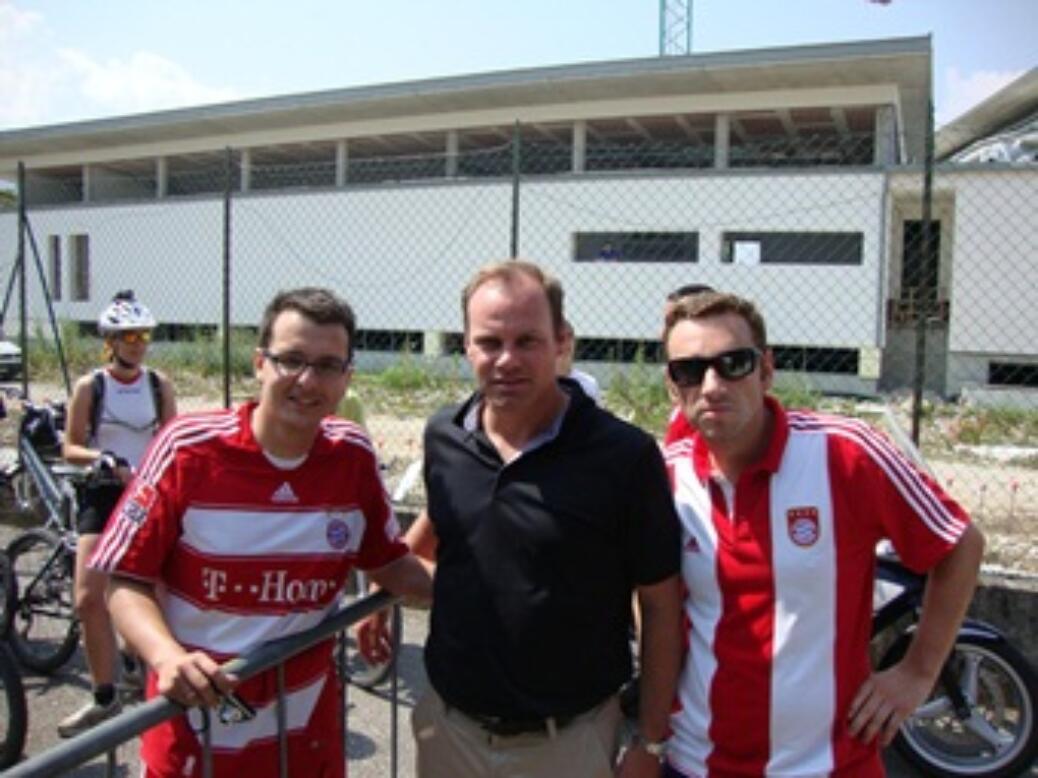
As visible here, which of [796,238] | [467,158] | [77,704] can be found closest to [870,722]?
[77,704]

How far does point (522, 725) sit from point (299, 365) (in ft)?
3.22

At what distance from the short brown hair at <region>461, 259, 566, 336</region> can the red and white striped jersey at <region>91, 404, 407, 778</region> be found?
0.62m

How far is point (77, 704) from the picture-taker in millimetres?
4480

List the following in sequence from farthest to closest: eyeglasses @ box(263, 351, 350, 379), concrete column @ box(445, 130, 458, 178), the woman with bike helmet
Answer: concrete column @ box(445, 130, 458, 178), the woman with bike helmet, eyeglasses @ box(263, 351, 350, 379)

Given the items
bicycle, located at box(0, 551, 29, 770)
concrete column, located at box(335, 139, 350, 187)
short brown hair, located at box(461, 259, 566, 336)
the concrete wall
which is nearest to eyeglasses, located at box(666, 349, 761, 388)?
short brown hair, located at box(461, 259, 566, 336)

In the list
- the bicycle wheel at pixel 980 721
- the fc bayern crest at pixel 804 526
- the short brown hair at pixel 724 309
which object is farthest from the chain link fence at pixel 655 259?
the fc bayern crest at pixel 804 526

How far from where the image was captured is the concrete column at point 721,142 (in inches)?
802

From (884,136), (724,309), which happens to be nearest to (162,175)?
(884,136)

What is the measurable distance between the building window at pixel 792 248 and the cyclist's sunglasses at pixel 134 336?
15.3 meters

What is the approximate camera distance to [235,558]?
2100mm

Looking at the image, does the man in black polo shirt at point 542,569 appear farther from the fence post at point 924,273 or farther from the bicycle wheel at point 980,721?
the fence post at point 924,273

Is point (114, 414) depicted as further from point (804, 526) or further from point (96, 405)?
point (804, 526)

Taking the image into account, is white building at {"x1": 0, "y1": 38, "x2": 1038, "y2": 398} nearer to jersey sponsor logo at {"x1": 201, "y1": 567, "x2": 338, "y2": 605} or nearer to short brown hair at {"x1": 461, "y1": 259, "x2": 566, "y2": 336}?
short brown hair at {"x1": 461, "y1": 259, "x2": 566, "y2": 336}

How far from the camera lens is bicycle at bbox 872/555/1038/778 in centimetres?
361
